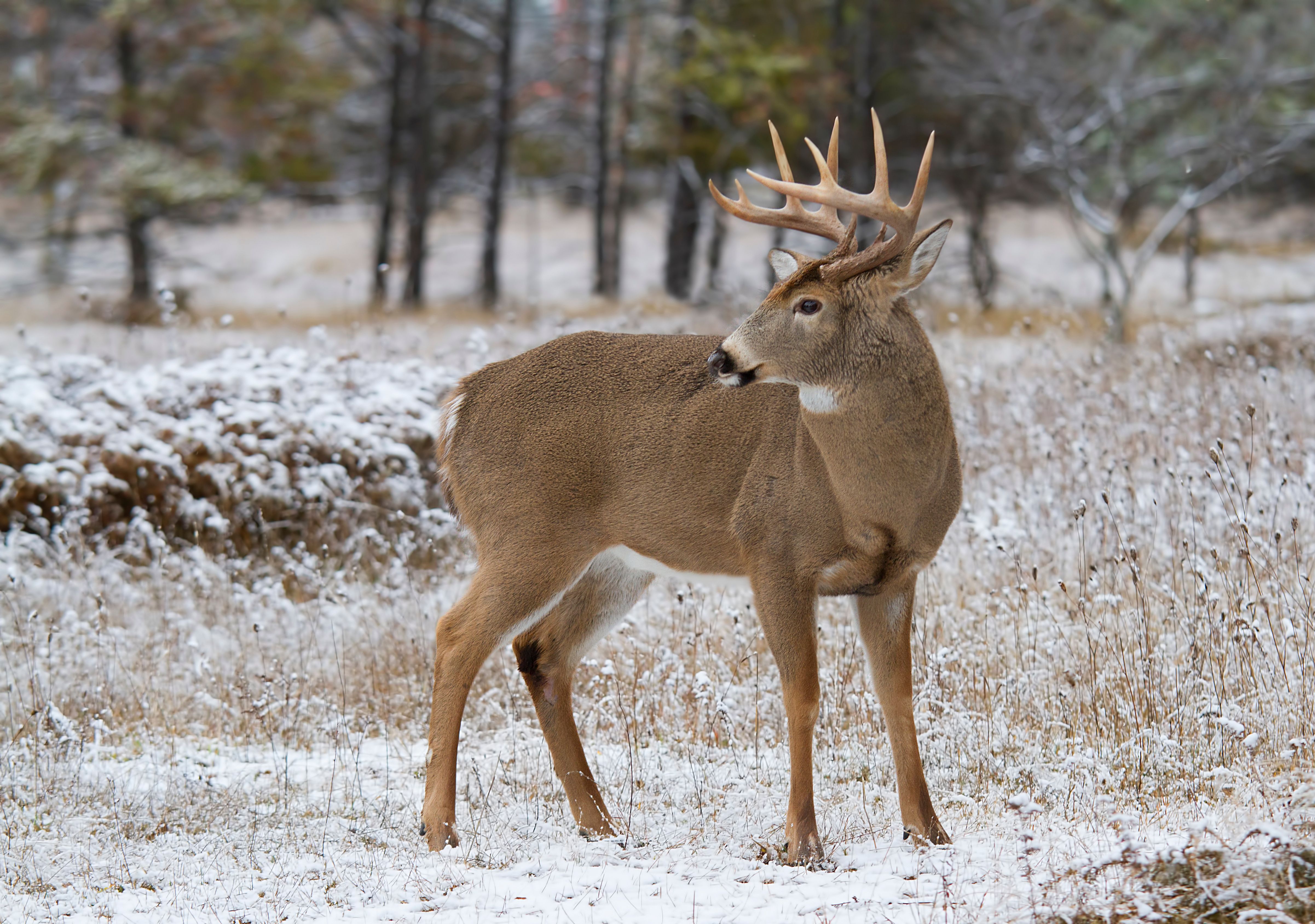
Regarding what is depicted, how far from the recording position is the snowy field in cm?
359

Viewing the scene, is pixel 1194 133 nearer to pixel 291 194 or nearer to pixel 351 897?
pixel 291 194

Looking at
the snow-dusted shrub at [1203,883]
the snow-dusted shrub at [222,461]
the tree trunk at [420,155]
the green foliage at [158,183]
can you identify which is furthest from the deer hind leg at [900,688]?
the green foliage at [158,183]

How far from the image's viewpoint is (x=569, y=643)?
4527mm

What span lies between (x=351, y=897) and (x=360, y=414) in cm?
459

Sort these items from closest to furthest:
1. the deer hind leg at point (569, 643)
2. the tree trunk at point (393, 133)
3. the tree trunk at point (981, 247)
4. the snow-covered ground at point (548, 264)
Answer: the deer hind leg at point (569, 643) < the tree trunk at point (981, 247) < the snow-covered ground at point (548, 264) < the tree trunk at point (393, 133)

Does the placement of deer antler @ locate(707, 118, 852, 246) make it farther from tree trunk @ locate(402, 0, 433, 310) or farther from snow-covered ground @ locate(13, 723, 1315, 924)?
tree trunk @ locate(402, 0, 433, 310)

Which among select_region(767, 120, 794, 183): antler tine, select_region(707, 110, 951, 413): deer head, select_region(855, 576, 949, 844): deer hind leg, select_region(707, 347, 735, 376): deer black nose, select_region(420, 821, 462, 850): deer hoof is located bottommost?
select_region(420, 821, 462, 850): deer hoof

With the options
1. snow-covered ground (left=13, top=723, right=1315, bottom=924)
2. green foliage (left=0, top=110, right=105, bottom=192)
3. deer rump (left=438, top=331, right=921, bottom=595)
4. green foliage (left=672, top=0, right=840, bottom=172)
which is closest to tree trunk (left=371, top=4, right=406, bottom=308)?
green foliage (left=0, top=110, right=105, bottom=192)

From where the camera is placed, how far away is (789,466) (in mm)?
3852

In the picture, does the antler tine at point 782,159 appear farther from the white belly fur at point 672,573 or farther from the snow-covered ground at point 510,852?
the snow-covered ground at point 510,852

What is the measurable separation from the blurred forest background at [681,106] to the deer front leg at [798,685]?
12133 millimetres

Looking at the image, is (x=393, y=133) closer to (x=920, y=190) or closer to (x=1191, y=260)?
(x=1191, y=260)

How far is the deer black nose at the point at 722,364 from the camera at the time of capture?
361 centimetres

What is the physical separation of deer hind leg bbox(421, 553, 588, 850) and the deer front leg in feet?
2.35
